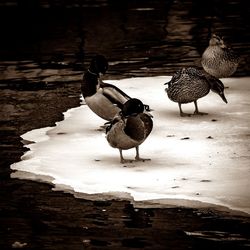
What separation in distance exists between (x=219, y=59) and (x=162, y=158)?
526 cm

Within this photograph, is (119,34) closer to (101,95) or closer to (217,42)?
(217,42)

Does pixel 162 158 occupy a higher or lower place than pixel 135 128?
lower

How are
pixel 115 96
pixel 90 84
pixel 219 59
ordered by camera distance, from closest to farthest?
pixel 115 96, pixel 90 84, pixel 219 59

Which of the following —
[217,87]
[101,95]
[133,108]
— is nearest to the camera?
[133,108]

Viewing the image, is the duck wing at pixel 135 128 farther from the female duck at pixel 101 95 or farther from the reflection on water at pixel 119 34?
the reflection on water at pixel 119 34

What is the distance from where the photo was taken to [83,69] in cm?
1758

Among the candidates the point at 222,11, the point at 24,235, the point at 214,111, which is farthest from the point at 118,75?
the point at 222,11

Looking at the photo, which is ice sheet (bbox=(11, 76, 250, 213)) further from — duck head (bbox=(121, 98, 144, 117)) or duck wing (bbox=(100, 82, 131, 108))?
duck head (bbox=(121, 98, 144, 117))

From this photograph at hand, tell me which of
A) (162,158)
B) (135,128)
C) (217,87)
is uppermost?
(135,128)

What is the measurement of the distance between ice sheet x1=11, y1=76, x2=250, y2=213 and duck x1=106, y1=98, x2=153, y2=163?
0.81 ft

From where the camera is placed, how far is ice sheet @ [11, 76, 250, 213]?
8.76 metres

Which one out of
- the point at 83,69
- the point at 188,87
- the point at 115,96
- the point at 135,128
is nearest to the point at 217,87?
the point at 188,87

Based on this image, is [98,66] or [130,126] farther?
[98,66]

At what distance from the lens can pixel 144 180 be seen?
30.1 ft
